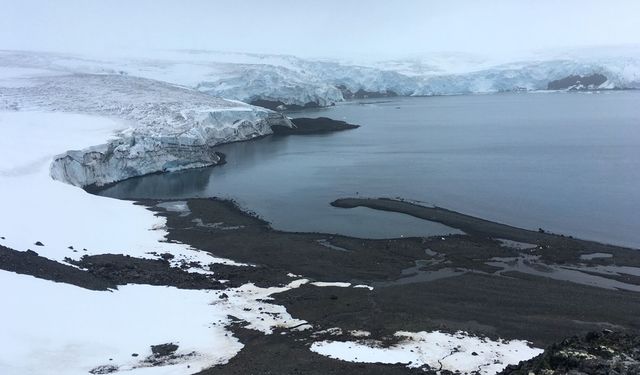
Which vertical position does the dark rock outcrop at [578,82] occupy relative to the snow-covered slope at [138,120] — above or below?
above

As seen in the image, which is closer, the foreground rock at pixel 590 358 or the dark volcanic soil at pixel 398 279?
the foreground rock at pixel 590 358

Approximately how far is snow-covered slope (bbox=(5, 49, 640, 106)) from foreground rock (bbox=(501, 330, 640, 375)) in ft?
224

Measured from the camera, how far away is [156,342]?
12.4 metres

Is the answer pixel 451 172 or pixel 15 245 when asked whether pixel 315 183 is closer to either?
pixel 451 172

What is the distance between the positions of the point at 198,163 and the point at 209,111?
31.9 feet

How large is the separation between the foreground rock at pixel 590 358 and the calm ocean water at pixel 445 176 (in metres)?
14.4

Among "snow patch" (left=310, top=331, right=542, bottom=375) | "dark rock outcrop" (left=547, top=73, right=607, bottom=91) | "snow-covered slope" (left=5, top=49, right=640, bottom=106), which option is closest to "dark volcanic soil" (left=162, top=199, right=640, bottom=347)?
"snow patch" (left=310, top=331, right=542, bottom=375)

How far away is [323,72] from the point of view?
11725cm

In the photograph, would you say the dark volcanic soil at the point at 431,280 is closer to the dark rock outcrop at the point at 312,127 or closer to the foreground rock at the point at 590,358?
the foreground rock at the point at 590,358

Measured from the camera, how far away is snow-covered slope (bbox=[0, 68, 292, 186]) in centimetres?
3538

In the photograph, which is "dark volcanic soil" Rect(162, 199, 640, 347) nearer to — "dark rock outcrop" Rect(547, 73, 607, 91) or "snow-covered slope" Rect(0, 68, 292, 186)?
"snow-covered slope" Rect(0, 68, 292, 186)

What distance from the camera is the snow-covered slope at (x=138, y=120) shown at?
35.4 meters

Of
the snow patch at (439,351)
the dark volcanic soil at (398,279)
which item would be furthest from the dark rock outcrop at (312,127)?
the snow patch at (439,351)

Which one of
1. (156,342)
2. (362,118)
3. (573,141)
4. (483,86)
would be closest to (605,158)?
(573,141)
